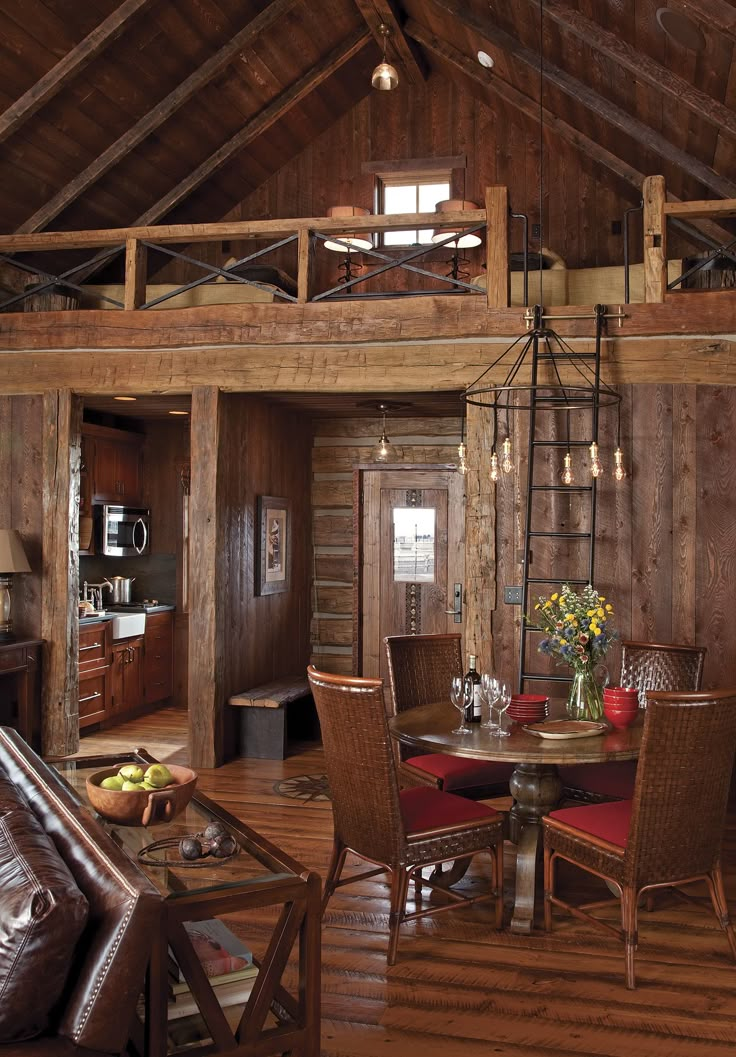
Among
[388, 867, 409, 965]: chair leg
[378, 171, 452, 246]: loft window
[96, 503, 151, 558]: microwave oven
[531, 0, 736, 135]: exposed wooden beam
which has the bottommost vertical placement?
[388, 867, 409, 965]: chair leg

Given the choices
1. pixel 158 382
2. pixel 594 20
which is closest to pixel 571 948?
pixel 158 382

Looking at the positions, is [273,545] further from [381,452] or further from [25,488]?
[25,488]

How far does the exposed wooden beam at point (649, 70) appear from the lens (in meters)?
5.17

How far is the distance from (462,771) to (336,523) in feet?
13.6

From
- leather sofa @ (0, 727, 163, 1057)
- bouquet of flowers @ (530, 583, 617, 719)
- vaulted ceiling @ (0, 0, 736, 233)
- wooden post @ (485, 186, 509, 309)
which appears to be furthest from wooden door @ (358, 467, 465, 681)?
leather sofa @ (0, 727, 163, 1057)

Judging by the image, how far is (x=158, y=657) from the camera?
27.1 ft

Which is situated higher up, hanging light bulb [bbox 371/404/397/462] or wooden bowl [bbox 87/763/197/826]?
hanging light bulb [bbox 371/404/397/462]

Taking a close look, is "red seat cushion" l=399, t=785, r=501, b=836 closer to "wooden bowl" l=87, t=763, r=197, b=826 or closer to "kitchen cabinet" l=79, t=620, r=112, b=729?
"wooden bowl" l=87, t=763, r=197, b=826

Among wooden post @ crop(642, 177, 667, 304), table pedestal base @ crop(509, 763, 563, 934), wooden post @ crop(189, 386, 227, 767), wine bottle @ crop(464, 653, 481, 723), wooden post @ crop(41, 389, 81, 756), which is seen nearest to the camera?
table pedestal base @ crop(509, 763, 563, 934)

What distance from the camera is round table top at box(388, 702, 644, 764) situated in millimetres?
3396

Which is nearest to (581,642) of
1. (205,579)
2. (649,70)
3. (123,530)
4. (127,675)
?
(205,579)

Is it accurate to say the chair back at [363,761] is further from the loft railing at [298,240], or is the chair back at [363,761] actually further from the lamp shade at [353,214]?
the lamp shade at [353,214]

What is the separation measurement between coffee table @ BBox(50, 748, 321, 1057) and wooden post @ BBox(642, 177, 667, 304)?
434 centimetres

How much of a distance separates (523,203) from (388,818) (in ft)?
18.9
